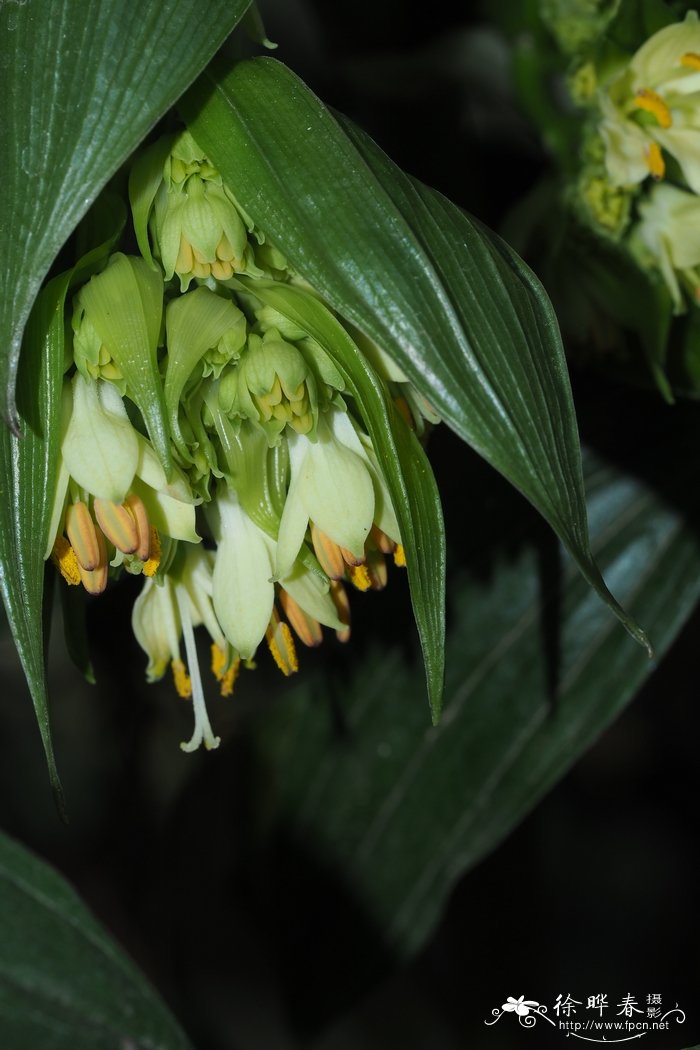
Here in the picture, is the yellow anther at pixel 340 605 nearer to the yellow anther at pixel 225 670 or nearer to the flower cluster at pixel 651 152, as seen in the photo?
the yellow anther at pixel 225 670

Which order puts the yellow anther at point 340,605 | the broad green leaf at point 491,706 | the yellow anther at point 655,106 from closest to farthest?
the yellow anther at point 340,605, the yellow anther at point 655,106, the broad green leaf at point 491,706

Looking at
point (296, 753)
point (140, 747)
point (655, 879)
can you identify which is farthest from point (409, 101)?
point (655, 879)

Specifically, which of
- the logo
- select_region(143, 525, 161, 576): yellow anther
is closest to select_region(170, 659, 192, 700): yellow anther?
select_region(143, 525, 161, 576): yellow anther

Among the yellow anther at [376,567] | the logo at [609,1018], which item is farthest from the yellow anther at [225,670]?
the logo at [609,1018]

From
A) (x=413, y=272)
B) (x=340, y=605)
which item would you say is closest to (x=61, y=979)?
(x=340, y=605)

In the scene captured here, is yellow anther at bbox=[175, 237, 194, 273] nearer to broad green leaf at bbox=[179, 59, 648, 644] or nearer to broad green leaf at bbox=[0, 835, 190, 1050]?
broad green leaf at bbox=[179, 59, 648, 644]

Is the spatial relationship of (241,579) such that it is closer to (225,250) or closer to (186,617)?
(186,617)
